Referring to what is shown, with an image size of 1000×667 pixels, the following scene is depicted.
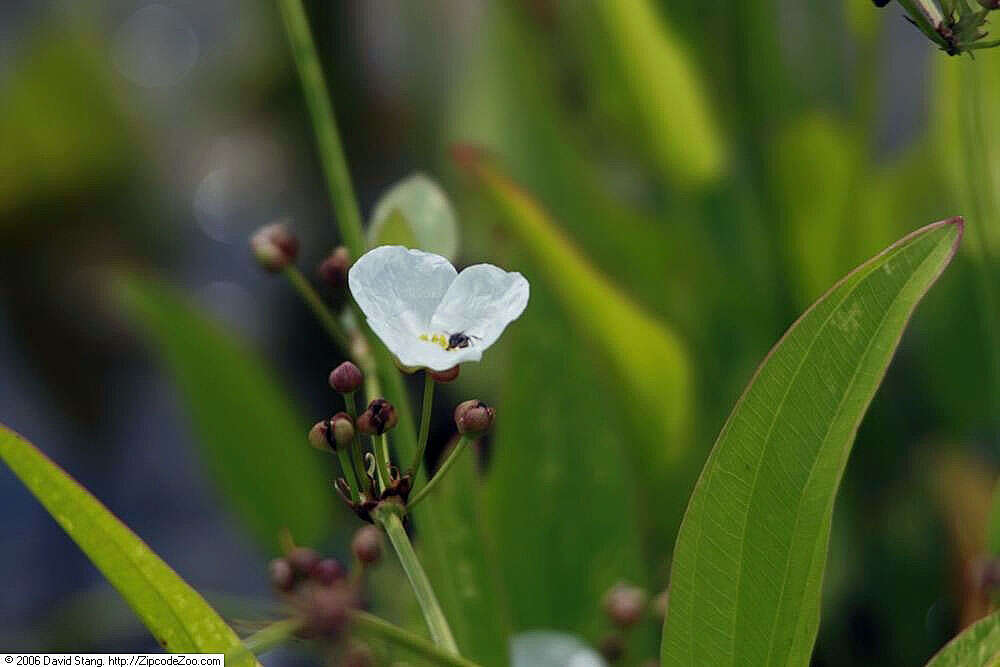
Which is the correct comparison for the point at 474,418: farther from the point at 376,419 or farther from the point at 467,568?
the point at 467,568

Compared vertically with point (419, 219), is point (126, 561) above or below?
below

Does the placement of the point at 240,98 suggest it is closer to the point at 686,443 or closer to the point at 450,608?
the point at 686,443

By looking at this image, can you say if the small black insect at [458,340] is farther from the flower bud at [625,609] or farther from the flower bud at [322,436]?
the flower bud at [625,609]

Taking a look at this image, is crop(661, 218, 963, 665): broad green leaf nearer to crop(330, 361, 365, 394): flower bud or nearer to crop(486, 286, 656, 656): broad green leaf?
crop(330, 361, 365, 394): flower bud

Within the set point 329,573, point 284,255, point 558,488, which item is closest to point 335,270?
point 284,255

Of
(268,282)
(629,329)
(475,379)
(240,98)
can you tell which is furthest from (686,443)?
(240,98)
